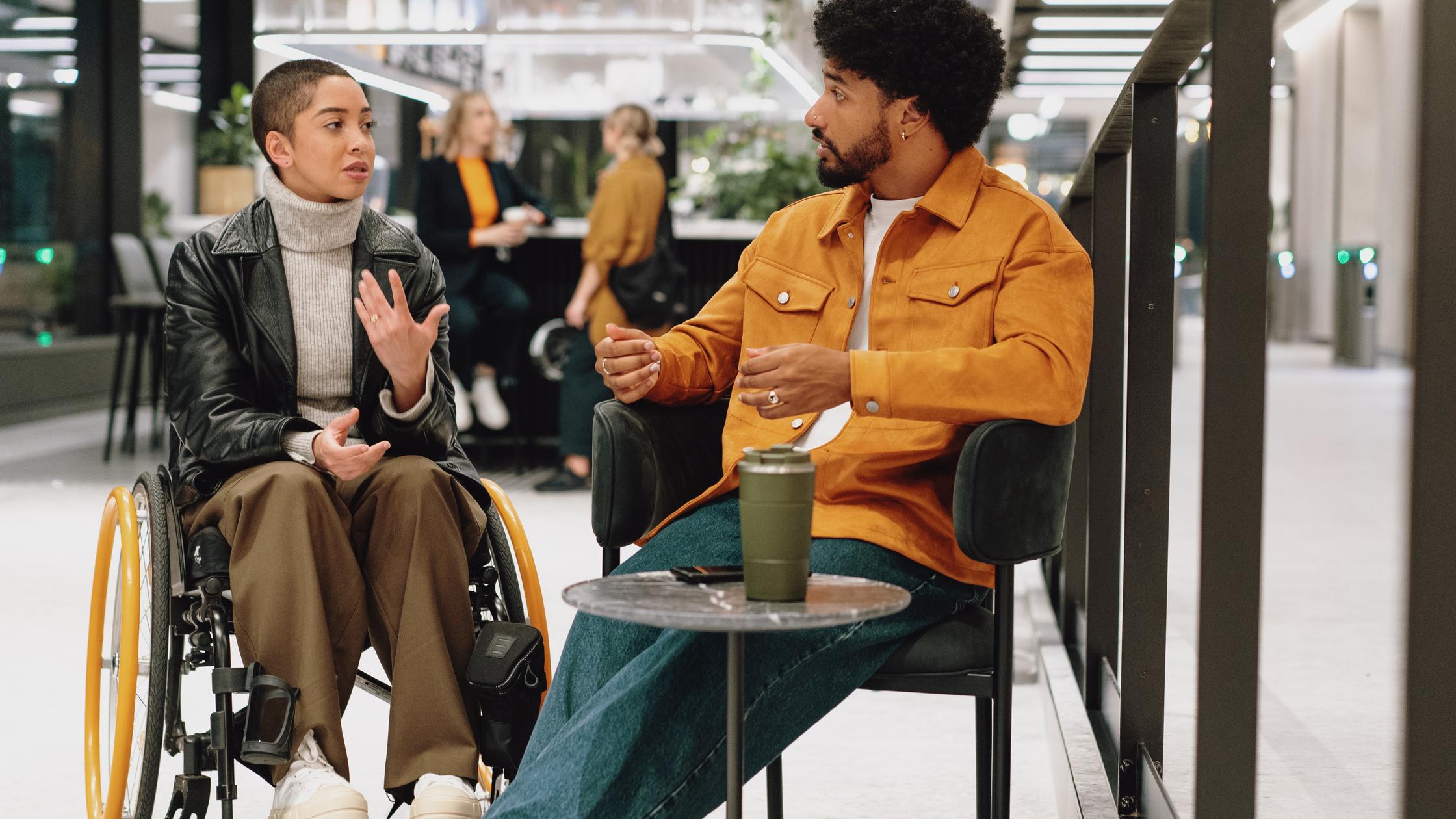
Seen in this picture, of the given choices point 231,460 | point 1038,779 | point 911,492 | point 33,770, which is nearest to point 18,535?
point 33,770

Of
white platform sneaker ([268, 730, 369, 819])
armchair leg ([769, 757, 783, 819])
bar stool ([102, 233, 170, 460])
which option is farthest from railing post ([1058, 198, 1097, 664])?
bar stool ([102, 233, 170, 460])

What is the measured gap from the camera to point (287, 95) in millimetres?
2061

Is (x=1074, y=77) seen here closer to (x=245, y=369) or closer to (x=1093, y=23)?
(x=1093, y=23)

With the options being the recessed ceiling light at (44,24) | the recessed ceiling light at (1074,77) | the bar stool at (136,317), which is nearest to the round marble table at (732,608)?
the recessed ceiling light at (1074,77)

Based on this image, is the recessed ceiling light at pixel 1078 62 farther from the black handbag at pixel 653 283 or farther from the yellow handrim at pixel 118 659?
the yellow handrim at pixel 118 659

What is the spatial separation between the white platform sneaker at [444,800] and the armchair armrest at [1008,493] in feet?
2.25

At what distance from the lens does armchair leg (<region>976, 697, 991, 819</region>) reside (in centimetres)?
179

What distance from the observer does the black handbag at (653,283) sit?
5.58m

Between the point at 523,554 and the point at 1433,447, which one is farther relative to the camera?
the point at 523,554

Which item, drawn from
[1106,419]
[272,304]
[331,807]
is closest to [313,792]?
[331,807]

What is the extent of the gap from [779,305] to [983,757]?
64 cm

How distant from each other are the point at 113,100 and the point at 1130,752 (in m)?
9.01

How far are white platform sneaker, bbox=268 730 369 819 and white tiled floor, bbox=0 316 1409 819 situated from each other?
1.76 ft

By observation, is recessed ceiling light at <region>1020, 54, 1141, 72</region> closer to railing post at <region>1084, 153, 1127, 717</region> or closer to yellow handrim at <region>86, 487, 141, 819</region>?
railing post at <region>1084, 153, 1127, 717</region>
